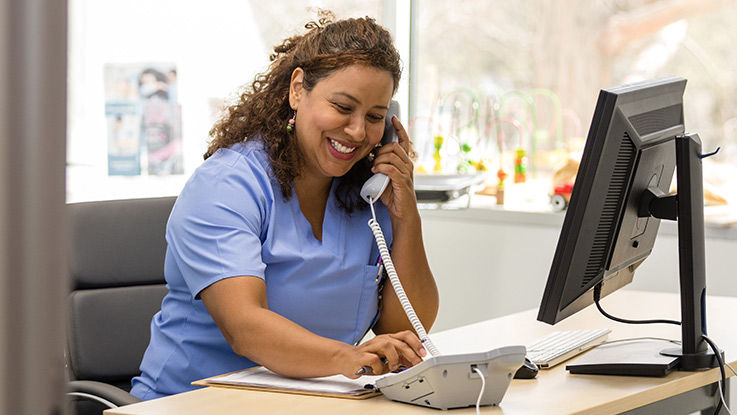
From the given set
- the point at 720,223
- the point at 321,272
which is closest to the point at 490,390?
the point at 321,272

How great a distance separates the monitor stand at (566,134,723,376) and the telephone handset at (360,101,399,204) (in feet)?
1.56

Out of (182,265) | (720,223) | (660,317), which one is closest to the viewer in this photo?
(182,265)

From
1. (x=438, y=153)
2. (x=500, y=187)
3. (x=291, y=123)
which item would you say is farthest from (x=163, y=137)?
(x=291, y=123)

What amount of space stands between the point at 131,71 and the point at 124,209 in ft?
3.83

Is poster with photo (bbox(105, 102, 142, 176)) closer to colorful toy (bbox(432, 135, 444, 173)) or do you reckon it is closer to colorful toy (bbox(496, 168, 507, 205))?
colorful toy (bbox(432, 135, 444, 173))

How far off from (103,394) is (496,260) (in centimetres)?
169

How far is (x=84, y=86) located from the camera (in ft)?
8.62

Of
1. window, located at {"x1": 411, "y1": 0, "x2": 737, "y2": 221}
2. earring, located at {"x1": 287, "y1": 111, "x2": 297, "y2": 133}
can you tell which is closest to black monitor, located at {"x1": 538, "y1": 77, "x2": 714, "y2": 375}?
earring, located at {"x1": 287, "y1": 111, "x2": 297, "y2": 133}

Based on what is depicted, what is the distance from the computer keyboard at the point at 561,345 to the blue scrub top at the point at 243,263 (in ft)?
1.08

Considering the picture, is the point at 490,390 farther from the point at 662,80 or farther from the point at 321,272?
the point at 662,80

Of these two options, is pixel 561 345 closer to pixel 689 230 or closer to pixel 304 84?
pixel 689 230

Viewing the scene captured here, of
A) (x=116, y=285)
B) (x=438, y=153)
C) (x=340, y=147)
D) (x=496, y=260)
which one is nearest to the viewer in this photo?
(x=340, y=147)

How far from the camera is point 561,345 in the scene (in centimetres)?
149

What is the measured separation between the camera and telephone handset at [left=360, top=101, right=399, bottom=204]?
1.53 metres
